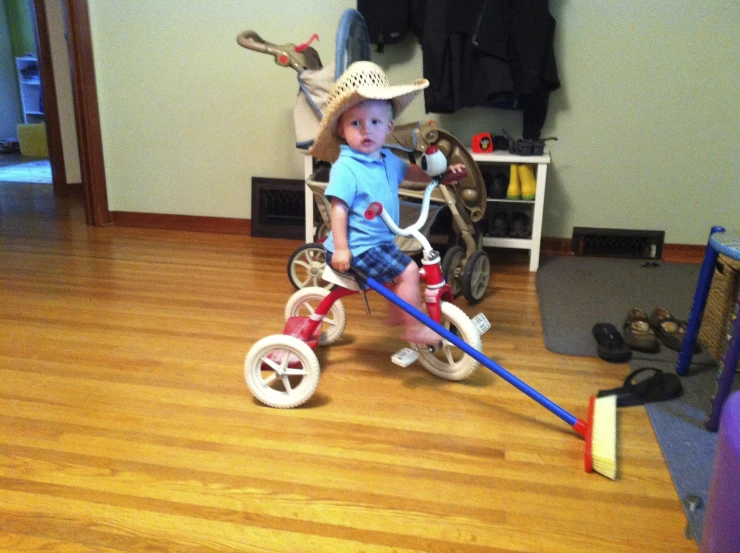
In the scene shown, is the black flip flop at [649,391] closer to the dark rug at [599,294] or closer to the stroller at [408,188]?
the dark rug at [599,294]

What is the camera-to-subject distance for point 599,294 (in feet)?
8.31

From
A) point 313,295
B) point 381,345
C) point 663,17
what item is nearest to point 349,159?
point 313,295

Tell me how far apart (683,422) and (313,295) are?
1.06 m

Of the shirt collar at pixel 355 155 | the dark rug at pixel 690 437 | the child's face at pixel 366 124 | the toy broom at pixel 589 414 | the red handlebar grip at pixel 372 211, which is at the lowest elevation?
the dark rug at pixel 690 437

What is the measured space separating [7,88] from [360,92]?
6911 mm

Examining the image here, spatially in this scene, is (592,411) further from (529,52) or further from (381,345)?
(529,52)

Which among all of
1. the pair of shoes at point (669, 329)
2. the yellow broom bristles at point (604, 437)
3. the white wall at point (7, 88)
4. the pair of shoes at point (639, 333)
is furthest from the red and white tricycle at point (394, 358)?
the white wall at point (7, 88)

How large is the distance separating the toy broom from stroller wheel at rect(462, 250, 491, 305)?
80cm

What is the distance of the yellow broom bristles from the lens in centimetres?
137

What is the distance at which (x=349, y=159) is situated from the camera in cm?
162

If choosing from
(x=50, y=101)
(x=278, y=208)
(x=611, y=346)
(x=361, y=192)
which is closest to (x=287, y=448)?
(x=361, y=192)

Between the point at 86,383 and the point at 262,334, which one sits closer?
the point at 86,383

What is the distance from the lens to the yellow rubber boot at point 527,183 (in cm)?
285

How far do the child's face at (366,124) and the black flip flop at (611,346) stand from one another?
0.95 metres
